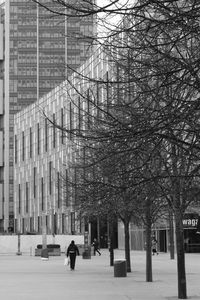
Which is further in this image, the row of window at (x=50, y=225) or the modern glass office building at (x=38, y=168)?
the modern glass office building at (x=38, y=168)

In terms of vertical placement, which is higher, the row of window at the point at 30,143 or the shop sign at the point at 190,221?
the row of window at the point at 30,143

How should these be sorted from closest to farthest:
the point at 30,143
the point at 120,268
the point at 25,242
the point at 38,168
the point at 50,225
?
the point at 120,268
the point at 25,242
the point at 50,225
the point at 38,168
the point at 30,143

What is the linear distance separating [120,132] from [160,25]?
175cm

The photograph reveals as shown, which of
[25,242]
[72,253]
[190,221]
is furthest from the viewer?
[25,242]

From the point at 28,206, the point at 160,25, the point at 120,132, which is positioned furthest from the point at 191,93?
the point at 28,206

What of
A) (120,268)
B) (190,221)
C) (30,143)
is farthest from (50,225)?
(120,268)

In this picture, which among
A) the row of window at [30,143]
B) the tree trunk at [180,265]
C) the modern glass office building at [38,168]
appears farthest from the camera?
the row of window at [30,143]

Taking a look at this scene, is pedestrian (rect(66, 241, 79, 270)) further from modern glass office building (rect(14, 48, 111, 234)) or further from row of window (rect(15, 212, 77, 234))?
modern glass office building (rect(14, 48, 111, 234))

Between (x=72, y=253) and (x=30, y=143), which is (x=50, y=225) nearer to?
(x=30, y=143)

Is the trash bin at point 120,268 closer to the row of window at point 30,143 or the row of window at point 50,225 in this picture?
the row of window at point 50,225

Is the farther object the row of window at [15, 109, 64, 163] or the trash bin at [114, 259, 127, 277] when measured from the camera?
the row of window at [15, 109, 64, 163]

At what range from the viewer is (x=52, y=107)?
91.8 metres

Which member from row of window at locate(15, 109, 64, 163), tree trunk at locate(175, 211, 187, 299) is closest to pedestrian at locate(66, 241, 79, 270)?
tree trunk at locate(175, 211, 187, 299)

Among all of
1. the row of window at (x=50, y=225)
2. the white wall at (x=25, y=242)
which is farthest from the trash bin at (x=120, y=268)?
the row of window at (x=50, y=225)
